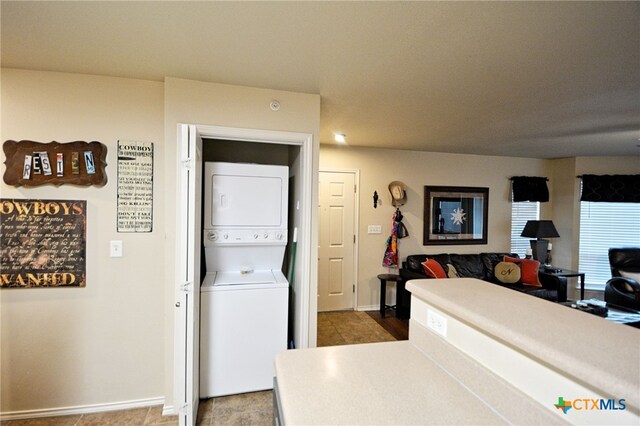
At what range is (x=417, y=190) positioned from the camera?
4.71m

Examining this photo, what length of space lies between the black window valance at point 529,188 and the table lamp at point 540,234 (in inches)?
19.9

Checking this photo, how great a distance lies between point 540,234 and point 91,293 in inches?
216

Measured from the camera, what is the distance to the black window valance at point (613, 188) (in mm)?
4777

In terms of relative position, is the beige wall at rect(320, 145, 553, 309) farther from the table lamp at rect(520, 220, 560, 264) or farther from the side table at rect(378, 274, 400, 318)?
the table lamp at rect(520, 220, 560, 264)

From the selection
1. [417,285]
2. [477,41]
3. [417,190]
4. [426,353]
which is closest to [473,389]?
[426,353]

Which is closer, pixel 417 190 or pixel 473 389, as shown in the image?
pixel 473 389

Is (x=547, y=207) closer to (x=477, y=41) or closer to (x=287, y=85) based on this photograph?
(x=477, y=41)

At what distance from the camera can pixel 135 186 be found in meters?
2.26

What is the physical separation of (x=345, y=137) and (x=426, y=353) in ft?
10.0

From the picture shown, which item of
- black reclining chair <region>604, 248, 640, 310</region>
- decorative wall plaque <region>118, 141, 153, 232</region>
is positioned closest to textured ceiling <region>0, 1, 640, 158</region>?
decorative wall plaque <region>118, 141, 153, 232</region>

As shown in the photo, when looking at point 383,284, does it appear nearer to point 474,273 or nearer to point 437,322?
point 474,273

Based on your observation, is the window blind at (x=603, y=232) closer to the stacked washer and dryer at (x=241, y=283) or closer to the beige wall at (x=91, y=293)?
the stacked washer and dryer at (x=241, y=283)

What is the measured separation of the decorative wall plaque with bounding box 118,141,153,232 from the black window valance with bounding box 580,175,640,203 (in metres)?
5.96

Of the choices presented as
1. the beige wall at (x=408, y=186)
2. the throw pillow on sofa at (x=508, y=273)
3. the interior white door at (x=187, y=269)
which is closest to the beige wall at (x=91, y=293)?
the interior white door at (x=187, y=269)
